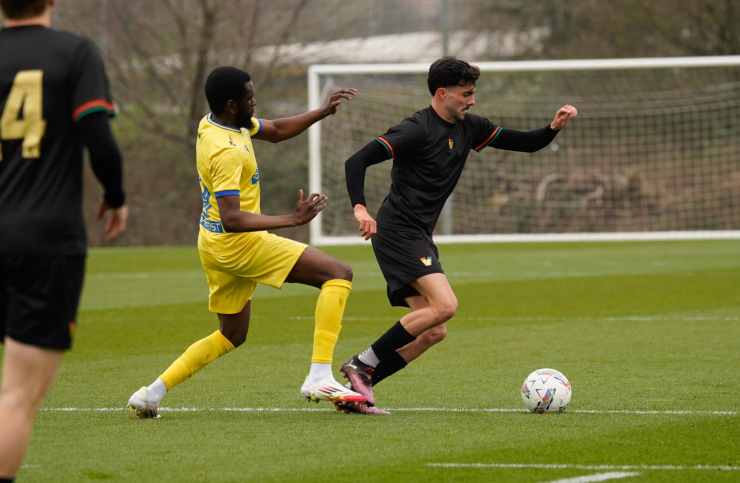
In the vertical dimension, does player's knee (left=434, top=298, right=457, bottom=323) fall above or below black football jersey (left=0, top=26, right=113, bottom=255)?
below

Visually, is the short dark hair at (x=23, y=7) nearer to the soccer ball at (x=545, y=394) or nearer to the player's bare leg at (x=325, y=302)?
the player's bare leg at (x=325, y=302)

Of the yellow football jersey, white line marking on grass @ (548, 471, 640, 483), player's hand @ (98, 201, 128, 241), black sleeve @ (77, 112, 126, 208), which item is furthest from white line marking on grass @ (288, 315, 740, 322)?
black sleeve @ (77, 112, 126, 208)

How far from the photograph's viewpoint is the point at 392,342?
8.16 m

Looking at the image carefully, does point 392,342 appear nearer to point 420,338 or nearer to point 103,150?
point 420,338

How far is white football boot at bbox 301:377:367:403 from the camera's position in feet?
25.4

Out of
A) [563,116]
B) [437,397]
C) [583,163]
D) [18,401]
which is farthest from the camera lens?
[583,163]

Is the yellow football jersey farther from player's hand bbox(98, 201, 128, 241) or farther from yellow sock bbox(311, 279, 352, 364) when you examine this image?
player's hand bbox(98, 201, 128, 241)

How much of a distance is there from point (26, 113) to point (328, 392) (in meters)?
3.11

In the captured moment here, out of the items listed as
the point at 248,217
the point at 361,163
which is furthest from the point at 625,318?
the point at 248,217

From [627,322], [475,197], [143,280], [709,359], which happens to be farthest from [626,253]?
[709,359]

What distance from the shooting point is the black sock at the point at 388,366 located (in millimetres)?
8219

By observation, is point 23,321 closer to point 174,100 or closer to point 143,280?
point 143,280

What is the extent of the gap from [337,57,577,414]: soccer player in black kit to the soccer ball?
24.1 inches

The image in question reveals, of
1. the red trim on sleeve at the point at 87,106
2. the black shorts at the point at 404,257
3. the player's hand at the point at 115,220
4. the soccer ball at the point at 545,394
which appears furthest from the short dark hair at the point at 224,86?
the red trim on sleeve at the point at 87,106
